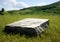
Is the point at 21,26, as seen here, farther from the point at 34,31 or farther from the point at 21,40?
the point at 21,40

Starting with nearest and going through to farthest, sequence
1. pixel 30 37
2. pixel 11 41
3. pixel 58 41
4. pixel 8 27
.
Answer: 1. pixel 11 41
2. pixel 58 41
3. pixel 30 37
4. pixel 8 27

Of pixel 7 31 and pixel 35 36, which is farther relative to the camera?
pixel 7 31

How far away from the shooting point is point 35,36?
6.89 meters

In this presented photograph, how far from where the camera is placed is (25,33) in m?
7.06

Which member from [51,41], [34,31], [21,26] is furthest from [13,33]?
[51,41]

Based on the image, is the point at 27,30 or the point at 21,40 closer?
the point at 21,40

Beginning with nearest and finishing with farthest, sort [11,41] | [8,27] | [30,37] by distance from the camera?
[11,41], [30,37], [8,27]

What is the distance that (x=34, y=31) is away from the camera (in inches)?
270

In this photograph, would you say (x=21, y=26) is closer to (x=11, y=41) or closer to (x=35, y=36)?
(x=35, y=36)

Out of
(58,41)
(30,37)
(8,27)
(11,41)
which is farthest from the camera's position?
(8,27)

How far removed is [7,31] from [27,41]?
173cm

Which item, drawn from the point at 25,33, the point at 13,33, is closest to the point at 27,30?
the point at 25,33

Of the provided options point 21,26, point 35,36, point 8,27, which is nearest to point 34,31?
point 35,36

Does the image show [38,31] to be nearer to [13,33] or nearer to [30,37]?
[30,37]
